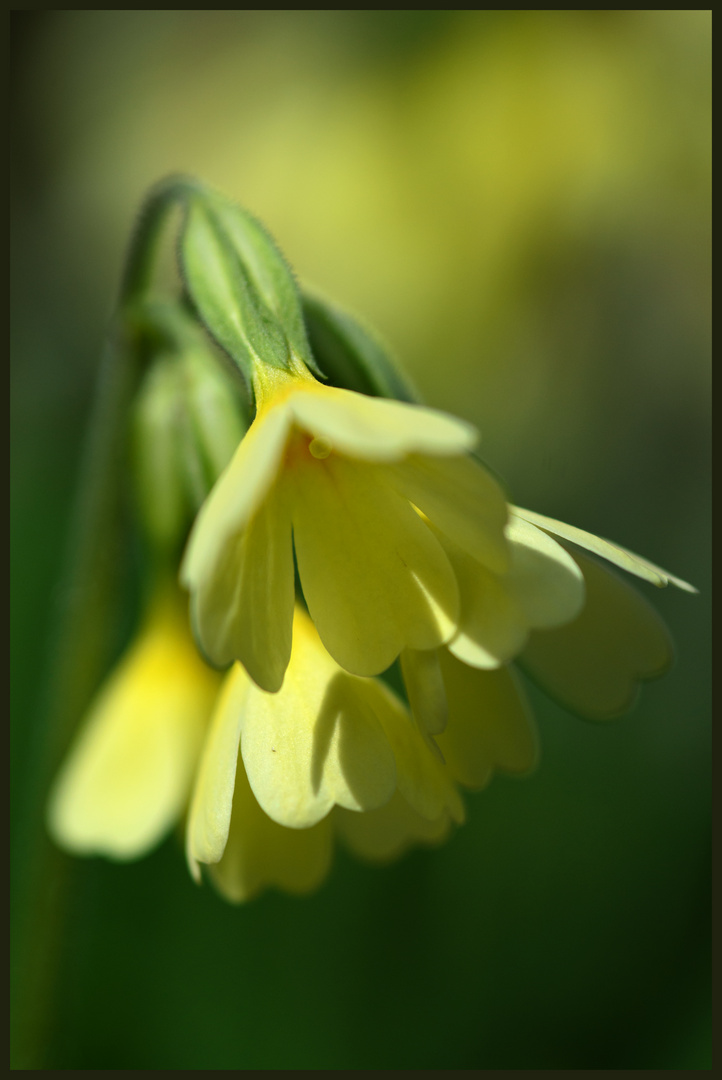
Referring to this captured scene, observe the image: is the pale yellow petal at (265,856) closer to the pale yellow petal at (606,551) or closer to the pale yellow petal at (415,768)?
the pale yellow petal at (415,768)

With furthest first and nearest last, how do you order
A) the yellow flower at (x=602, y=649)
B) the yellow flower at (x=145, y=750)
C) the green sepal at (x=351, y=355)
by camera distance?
the yellow flower at (x=145, y=750) → the green sepal at (x=351, y=355) → the yellow flower at (x=602, y=649)

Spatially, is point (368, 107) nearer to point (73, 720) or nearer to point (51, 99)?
point (51, 99)

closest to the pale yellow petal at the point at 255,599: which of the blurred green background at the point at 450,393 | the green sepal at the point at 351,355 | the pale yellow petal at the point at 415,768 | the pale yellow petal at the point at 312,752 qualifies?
the pale yellow petal at the point at 312,752

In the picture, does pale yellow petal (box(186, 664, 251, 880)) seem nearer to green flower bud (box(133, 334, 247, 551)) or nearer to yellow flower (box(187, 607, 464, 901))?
yellow flower (box(187, 607, 464, 901))

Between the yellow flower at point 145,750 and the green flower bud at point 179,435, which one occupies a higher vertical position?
the green flower bud at point 179,435

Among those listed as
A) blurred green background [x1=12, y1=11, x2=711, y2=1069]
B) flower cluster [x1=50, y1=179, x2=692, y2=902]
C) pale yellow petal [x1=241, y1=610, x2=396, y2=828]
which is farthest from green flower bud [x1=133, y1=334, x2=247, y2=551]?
blurred green background [x1=12, y1=11, x2=711, y2=1069]
